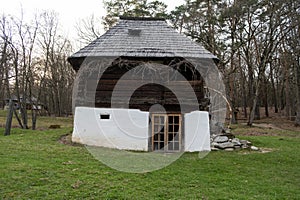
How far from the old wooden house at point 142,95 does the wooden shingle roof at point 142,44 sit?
0.11 feet

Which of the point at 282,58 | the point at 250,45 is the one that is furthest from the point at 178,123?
the point at 282,58

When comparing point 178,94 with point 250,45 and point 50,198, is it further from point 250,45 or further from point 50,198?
point 250,45

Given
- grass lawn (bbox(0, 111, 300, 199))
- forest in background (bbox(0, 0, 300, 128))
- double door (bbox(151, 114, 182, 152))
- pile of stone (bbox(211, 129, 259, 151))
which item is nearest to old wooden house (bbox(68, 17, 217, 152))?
double door (bbox(151, 114, 182, 152))

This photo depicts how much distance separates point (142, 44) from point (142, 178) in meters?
5.52

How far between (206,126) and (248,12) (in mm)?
12296

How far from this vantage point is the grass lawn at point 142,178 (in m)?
4.66

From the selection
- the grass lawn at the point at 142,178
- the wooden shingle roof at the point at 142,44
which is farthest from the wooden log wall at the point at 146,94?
the grass lawn at the point at 142,178

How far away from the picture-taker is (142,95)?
9508 millimetres

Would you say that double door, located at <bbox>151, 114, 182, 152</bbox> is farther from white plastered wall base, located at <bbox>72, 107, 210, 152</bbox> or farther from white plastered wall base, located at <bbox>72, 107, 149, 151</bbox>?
white plastered wall base, located at <bbox>72, 107, 149, 151</bbox>

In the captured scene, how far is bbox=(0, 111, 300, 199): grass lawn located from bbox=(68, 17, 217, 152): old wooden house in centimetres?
137

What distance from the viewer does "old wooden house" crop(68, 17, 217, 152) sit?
8945mm

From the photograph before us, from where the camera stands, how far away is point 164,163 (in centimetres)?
693

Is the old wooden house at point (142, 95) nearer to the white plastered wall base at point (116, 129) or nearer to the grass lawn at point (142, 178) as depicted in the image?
the white plastered wall base at point (116, 129)

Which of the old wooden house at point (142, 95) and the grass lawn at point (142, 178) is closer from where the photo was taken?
the grass lawn at point (142, 178)
